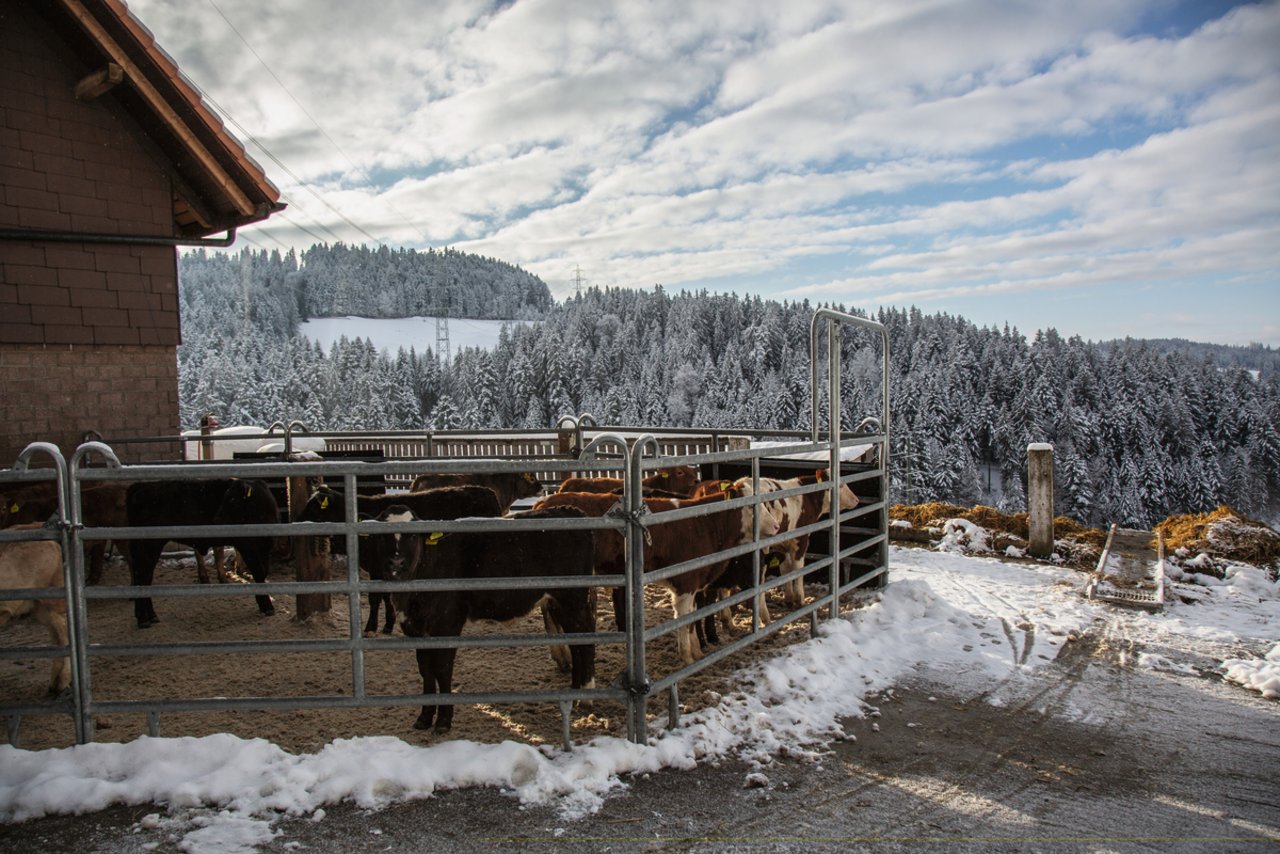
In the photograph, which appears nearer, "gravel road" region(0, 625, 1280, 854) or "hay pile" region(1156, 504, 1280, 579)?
"gravel road" region(0, 625, 1280, 854)

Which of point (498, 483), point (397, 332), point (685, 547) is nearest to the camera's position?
point (685, 547)

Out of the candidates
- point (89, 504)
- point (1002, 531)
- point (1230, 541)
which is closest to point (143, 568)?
point (89, 504)

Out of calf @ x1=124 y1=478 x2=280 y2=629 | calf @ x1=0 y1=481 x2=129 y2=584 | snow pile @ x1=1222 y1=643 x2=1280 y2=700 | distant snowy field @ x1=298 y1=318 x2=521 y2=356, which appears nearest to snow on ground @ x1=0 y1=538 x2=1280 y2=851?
snow pile @ x1=1222 y1=643 x2=1280 y2=700

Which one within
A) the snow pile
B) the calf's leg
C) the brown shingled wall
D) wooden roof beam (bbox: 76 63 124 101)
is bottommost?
the snow pile

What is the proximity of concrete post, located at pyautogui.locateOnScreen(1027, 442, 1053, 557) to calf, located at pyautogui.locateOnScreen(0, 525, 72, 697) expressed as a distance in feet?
33.5

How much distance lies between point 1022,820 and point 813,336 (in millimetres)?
3742

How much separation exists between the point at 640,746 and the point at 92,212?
32.4 ft

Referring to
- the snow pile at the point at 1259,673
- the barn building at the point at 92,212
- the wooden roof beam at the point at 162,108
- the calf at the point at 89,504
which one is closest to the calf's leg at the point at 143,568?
the calf at the point at 89,504

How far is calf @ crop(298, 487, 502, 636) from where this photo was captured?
6.29 m

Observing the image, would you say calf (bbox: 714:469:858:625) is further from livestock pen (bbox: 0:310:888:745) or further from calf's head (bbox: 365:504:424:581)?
calf's head (bbox: 365:504:424:581)

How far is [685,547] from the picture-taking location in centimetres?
549

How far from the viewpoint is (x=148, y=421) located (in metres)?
10.1

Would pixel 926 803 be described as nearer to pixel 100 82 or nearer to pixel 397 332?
pixel 100 82

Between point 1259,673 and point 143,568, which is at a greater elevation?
point 143,568
